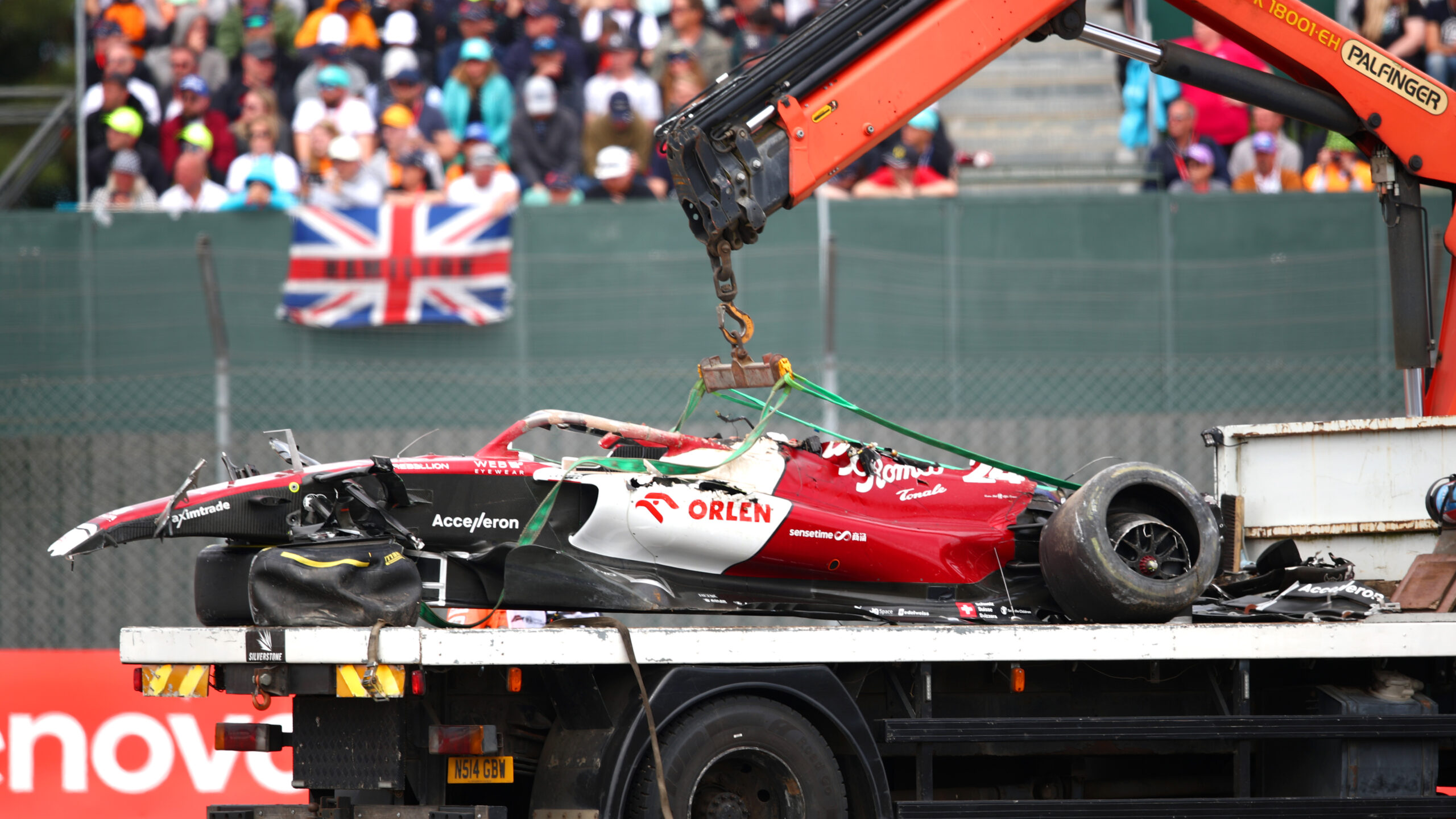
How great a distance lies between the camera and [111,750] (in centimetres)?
810

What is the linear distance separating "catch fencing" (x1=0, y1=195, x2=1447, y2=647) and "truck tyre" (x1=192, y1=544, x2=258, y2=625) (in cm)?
399

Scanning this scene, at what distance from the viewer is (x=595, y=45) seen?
1289 centimetres

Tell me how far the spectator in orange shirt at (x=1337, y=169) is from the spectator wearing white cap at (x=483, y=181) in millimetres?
6072

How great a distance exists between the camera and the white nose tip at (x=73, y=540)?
5371 millimetres

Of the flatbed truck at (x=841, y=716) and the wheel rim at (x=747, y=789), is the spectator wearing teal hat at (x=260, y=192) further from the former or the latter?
the wheel rim at (x=747, y=789)

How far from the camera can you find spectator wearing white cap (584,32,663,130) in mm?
Answer: 12453

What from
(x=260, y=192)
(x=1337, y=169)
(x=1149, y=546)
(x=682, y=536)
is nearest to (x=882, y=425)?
(x=682, y=536)

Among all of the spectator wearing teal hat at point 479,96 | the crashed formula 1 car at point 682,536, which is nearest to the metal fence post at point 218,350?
the spectator wearing teal hat at point 479,96

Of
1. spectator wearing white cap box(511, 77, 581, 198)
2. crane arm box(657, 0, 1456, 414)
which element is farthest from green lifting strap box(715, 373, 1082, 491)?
spectator wearing white cap box(511, 77, 581, 198)

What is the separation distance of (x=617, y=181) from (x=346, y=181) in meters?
2.03

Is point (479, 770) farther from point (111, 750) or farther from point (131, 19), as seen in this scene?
point (131, 19)

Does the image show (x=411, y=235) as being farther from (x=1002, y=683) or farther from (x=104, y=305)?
(x=1002, y=683)

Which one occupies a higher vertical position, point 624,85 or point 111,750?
point 624,85

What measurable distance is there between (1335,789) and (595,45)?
9072 mm
